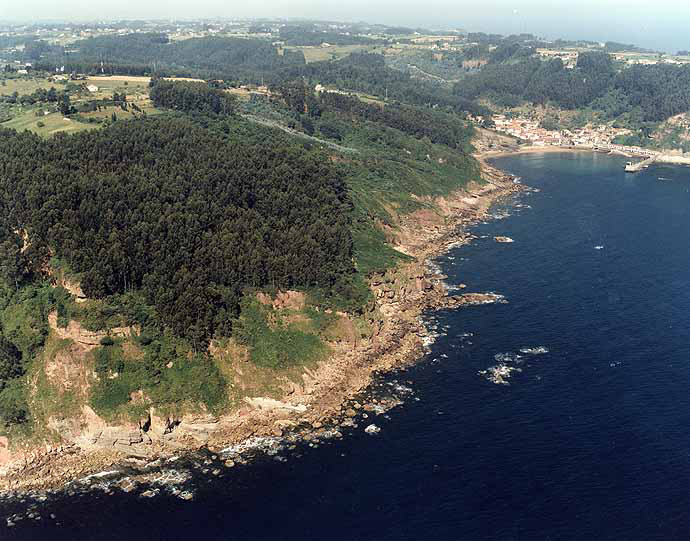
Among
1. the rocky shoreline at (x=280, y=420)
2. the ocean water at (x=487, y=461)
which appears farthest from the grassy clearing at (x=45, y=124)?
the ocean water at (x=487, y=461)

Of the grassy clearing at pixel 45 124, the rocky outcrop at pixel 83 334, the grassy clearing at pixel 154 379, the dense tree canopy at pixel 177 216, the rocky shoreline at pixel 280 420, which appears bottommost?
the rocky shoreline at pixel 280 420

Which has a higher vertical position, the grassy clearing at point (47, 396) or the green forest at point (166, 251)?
the green forest at point (166, 251)

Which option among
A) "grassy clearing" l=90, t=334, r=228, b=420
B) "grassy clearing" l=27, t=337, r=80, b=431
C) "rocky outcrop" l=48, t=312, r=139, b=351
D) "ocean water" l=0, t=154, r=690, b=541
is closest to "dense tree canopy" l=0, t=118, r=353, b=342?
"grassy clearing" l=90, t=334, r=228, b=420

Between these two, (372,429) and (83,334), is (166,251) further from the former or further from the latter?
(372,429)

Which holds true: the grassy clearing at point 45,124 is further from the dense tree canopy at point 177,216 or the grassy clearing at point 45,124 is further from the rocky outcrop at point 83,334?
the rocky outcrop at point 83,334

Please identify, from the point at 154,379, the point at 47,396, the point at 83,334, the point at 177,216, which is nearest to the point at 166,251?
the point at 177,216

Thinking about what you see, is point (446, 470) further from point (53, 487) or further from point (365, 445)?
point (53, 487)

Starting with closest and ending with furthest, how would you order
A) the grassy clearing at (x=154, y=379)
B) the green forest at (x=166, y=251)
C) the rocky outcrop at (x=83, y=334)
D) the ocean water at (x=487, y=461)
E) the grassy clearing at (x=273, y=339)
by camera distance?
the ocean water at (x=487, y=461), the grassy clearing at (x=154, y=379), the rocky outcrop at (x=83, y=334), the green forest at (x=166, y=251), the grassy clearing at (x=273, y=339)

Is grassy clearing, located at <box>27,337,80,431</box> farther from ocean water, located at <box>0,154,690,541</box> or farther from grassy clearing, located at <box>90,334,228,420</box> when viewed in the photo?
ocean water, located at <box>0,154,690,541</box>
